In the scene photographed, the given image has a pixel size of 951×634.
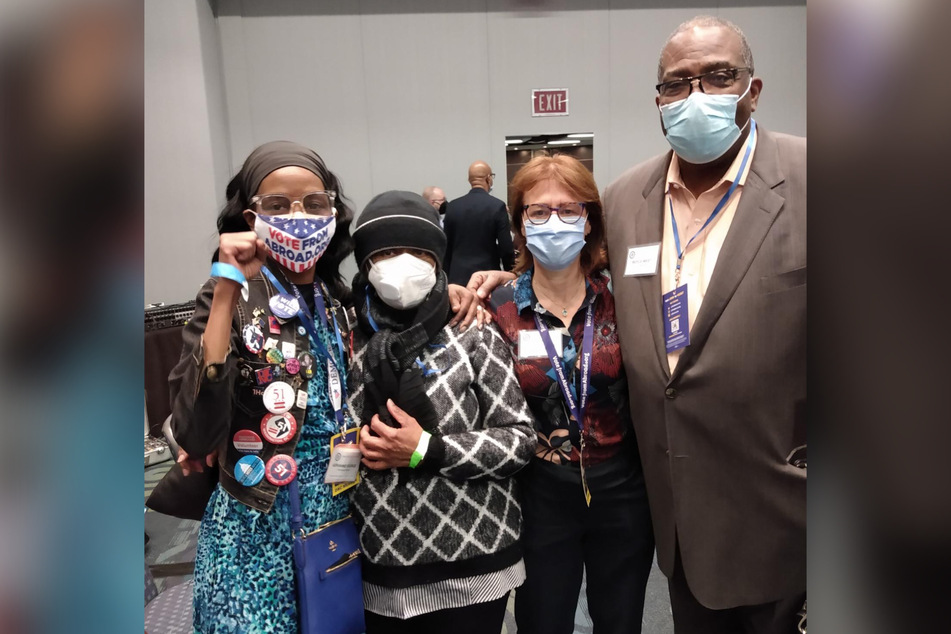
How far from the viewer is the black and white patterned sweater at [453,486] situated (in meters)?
1.62

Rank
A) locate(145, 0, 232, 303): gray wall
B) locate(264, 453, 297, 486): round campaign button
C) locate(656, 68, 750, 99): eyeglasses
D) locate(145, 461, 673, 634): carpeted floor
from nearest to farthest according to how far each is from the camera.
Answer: locate(264, 453, 297, 486): round campaign button, locate(656, 68, 750, 99): eyeglasses, locate(145, 461, 673, 634): carpeted floor, locate(145, 0, 232, 303): gray wall

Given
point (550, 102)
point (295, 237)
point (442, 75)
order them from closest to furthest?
1. point (295, 237)
2. point (442, 75)
3. point (550, 102)

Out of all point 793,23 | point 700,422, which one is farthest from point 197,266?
point 793,23

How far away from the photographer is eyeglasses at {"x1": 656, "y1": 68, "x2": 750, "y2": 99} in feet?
5.52

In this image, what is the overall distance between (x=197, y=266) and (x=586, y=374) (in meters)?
5.96

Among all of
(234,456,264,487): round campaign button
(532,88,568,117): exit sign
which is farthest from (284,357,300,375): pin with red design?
(532,88,568,117): exit sign

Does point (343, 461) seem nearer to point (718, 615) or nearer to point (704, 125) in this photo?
point (718, 615)

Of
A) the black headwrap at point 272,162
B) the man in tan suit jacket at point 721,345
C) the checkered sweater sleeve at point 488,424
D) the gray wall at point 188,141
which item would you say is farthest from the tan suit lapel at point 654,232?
the gray wall at point 188,141

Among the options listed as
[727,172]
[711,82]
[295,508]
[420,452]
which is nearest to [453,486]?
[420,452]

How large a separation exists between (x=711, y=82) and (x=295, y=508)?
5.59 feet

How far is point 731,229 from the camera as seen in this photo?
155cm

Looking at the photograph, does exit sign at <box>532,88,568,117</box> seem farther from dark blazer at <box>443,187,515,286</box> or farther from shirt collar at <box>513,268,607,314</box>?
shirt collar at <box>513,268,607,314</box>

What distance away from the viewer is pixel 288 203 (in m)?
1.63

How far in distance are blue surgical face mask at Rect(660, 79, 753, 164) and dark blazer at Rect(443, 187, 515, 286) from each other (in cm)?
371
